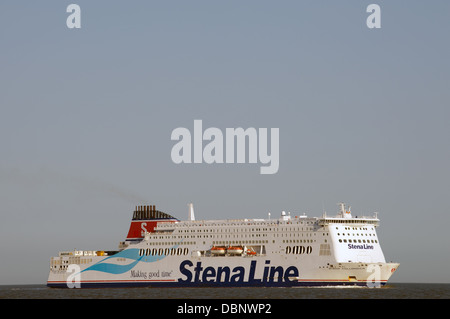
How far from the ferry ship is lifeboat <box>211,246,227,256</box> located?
0.08 m

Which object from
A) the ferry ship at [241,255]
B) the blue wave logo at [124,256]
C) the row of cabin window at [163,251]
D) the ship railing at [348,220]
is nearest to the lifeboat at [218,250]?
the ferry ship at [241,255]

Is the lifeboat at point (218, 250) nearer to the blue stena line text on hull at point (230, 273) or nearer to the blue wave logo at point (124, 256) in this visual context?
the blue stena line text on hull at point (230, 273)

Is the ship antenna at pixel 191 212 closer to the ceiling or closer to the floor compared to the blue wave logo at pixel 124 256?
closer to the ceiling

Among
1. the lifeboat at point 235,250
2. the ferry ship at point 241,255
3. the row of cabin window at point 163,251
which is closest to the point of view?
the ferry ship at point 241,255

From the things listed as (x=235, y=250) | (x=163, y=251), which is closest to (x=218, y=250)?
(x=235, y=250)

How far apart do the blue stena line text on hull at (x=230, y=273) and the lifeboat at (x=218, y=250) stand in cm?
125

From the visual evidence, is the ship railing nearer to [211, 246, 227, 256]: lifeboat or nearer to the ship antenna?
[211, 246, 227, 256]: lifeboat

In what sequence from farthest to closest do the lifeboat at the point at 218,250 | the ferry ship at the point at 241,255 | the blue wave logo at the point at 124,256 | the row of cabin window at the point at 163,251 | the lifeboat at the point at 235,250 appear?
1. the blue wave logo at the point at 124,256
2. the row of cabin window at the point at 163,251
3. the lifeboat at the point at 218,250
4. the lifeboat at the point at 235,250
5. the ferry ship at the point at 241,255

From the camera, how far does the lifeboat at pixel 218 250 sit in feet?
217

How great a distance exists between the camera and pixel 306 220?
64438 millimetres

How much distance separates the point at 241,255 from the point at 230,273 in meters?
1.71
